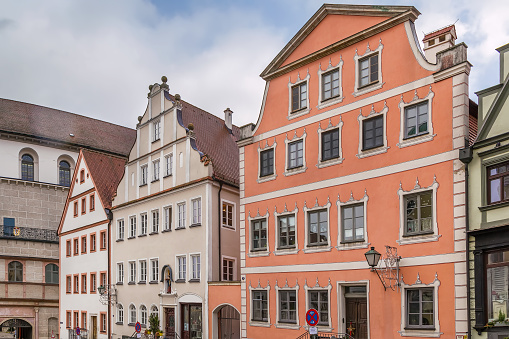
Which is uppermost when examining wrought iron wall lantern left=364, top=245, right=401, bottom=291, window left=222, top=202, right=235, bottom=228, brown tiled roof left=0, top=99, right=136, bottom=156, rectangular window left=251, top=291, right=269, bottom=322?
brown tiled roof left=0, top=99, right=136, bottom=156

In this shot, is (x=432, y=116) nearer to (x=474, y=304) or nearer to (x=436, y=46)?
(x=436, y=46)

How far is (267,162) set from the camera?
25.9 metres

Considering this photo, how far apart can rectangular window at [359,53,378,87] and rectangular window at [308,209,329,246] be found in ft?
16.8

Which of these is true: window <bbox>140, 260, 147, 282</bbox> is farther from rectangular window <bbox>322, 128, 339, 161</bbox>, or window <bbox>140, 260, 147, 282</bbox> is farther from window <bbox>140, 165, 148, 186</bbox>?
rectangular window <bbox>322, 128, 339, 161</bbox>

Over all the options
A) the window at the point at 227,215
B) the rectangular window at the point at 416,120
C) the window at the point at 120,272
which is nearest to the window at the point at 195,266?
the window at the point at 227,215

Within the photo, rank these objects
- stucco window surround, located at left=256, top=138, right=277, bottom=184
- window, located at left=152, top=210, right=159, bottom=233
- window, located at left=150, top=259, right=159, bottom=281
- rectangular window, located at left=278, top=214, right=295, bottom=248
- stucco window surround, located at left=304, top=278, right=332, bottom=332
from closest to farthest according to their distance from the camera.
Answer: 1. stucco window surround, located at left=304, top=278, right=332, bottom=332
2. rectangular window, located at left=278, top=214, right=295, bottom=248
3. stucco window surround, located at left=256, top=138, right=277, bottom=184
4. window, located at left=150, top=259, right=159, bottom=281
5. window, located at left=152, top=210, right=159, bottom=233

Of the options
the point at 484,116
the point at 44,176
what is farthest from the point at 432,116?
the point at 44,176

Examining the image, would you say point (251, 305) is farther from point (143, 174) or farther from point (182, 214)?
point (143, 174)

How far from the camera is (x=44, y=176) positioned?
174 ft

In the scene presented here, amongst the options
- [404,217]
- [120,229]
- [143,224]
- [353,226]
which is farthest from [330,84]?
[120,229]

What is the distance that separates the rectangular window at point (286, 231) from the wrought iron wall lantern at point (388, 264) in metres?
4.62

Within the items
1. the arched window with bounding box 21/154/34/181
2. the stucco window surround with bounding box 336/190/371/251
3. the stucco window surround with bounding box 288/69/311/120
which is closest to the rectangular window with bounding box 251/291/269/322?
the stucco window surround with bounding box 336/190/371/251

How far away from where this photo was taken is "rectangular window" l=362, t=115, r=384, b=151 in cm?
2133

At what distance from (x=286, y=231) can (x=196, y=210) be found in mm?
7171
